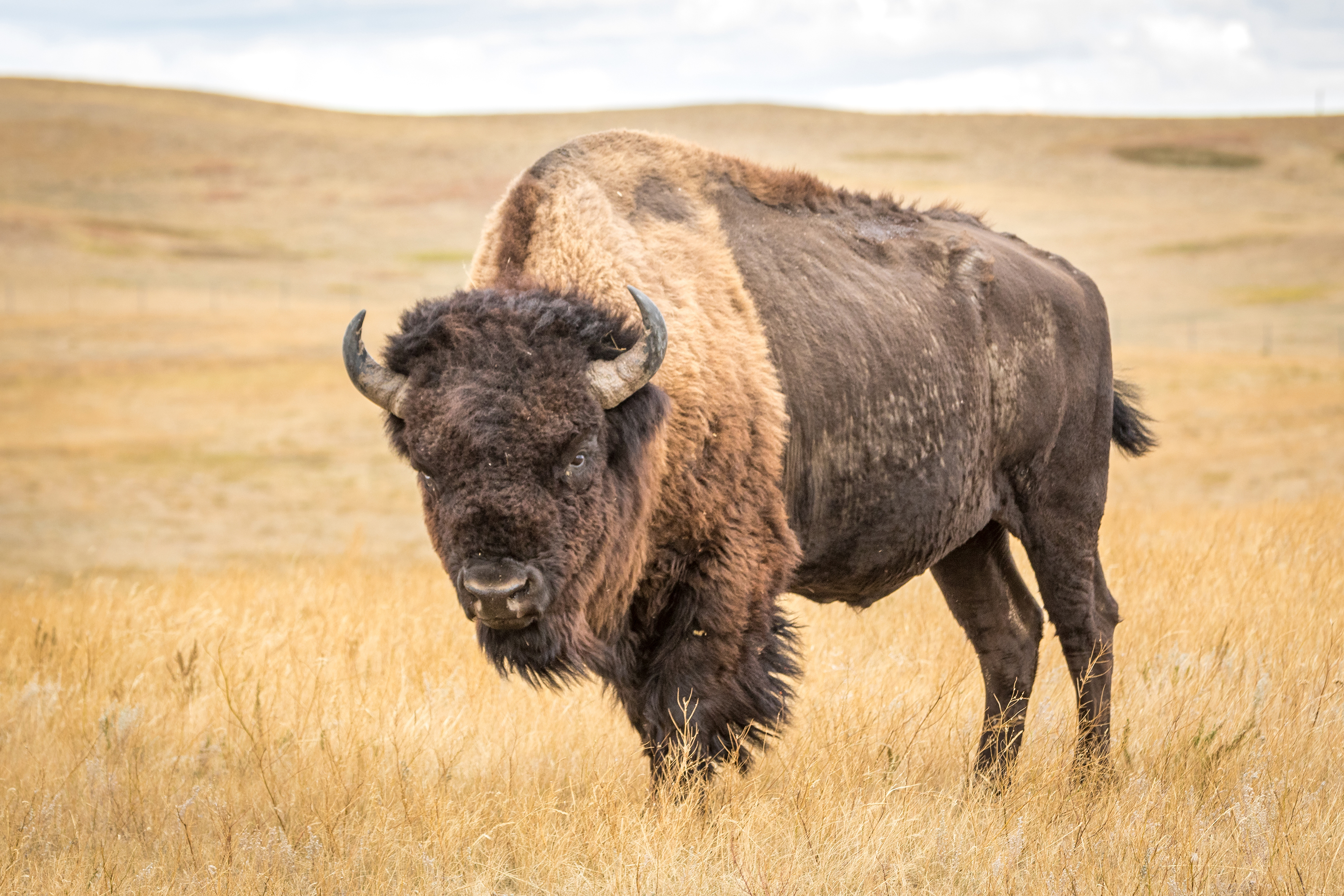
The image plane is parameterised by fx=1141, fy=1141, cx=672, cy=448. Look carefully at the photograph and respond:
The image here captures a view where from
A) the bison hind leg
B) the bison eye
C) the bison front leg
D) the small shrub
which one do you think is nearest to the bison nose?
the bison eye

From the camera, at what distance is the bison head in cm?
356

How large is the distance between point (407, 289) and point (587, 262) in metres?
43.4

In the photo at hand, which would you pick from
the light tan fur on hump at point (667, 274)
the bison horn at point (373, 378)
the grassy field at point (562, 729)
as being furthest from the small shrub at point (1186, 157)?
the bison horn at point (373, 378)

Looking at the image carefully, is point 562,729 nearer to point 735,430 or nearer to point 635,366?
point 735,430

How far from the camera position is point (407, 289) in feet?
151

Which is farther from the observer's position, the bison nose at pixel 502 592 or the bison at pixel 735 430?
the bison at pixel 735 430

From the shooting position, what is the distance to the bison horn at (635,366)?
3697 mm

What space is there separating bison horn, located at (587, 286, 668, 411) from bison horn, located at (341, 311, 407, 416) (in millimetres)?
663

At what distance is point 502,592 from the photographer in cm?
347

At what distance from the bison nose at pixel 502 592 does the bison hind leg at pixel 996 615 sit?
8.41ft

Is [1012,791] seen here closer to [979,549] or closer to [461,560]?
[979,549]

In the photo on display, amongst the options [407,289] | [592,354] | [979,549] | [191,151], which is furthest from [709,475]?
[191,151]

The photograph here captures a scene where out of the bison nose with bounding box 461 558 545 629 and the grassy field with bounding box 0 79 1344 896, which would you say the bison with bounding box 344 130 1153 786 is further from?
the grassy field with bounding box 0 79 1344 896

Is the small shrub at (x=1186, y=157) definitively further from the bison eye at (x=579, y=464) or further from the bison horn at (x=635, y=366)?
the bison eye at (x=579, y=464)
